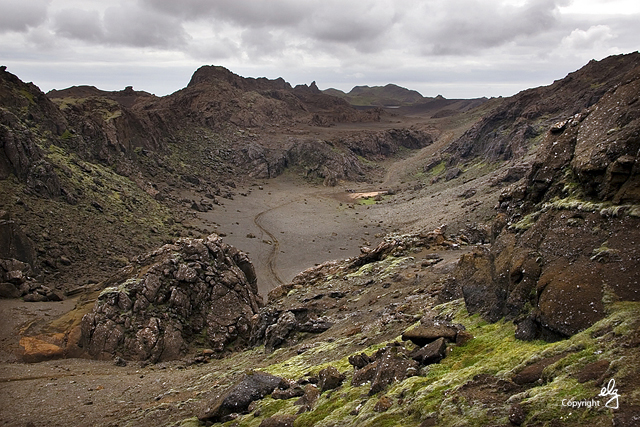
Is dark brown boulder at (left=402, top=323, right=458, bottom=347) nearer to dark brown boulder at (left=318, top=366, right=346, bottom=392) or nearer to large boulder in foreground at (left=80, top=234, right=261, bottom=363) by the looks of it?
dark brown boulder at (left=318, top=366, right=346, bottom=392)

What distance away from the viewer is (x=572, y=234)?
10406 millimetres

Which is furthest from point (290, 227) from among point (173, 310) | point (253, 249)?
point (173, 310)

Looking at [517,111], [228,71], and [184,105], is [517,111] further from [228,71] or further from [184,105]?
[228,71]

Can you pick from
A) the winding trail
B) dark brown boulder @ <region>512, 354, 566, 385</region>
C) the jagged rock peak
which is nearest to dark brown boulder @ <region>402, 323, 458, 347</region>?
dark brown boulder @ <region>512, 354, 566, 385</region>

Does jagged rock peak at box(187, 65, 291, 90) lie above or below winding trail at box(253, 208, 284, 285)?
above

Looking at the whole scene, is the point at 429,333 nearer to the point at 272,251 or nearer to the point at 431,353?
the point at 431,353

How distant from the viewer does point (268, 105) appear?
115562mm

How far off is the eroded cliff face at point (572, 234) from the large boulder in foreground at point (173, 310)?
1454cm

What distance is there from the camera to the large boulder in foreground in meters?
22.5

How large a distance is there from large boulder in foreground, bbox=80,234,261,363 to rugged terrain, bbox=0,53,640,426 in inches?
3.9

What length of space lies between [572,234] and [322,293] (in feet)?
46.4

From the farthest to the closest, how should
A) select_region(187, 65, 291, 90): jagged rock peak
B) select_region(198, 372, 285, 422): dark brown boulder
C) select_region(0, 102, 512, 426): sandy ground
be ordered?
select_region(187, 65, 291, 90): jagged rock peak
select_region(0, 102, 512, 426): sandy ground
select_region(198, 372, 285, 422): dark brown boulder

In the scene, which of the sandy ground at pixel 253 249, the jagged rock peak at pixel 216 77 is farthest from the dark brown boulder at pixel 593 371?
the jagged rock peak at pixel 216 77

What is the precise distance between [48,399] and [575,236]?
1854 cm
